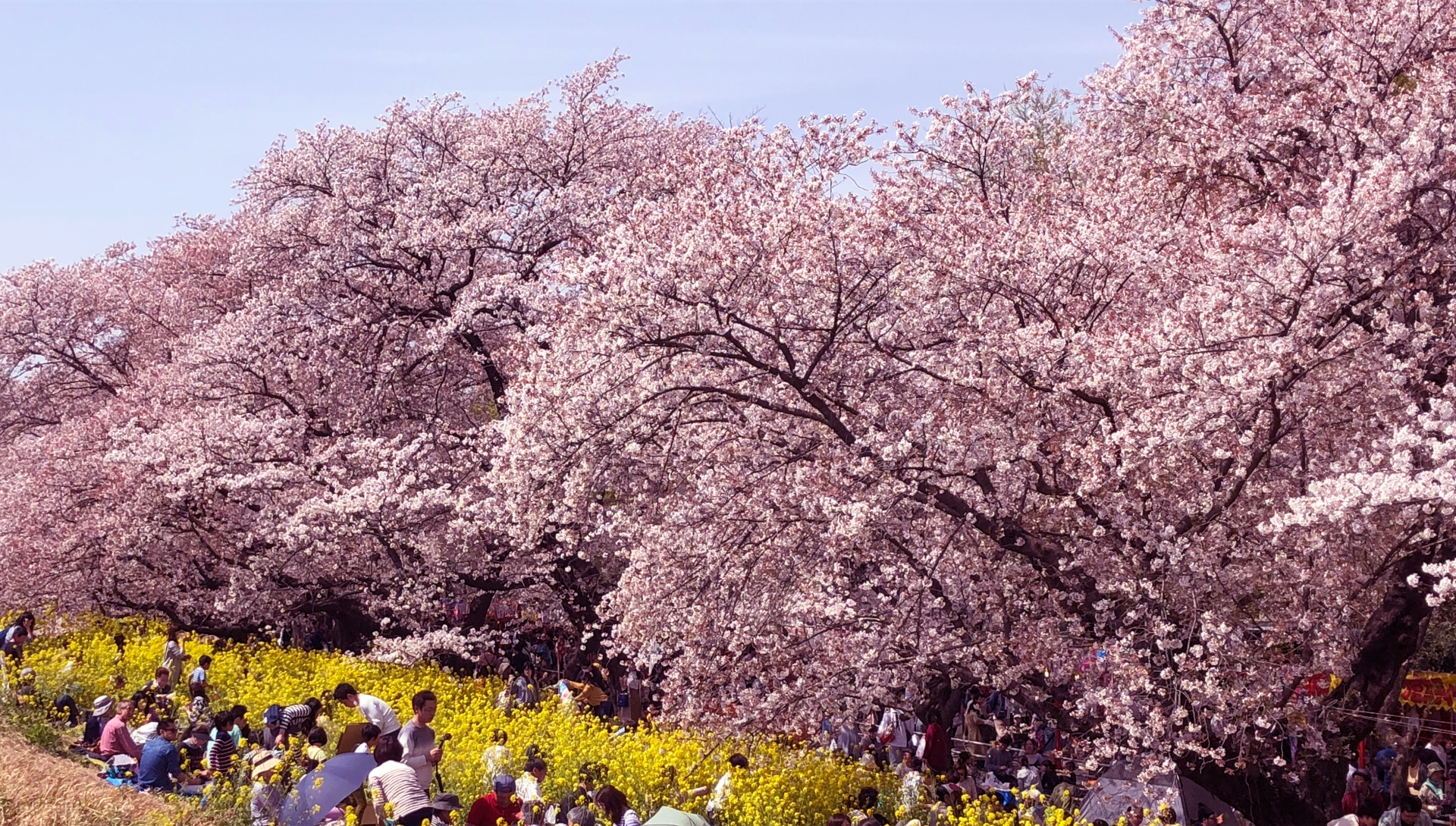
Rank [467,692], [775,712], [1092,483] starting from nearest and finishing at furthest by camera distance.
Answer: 1. [1092,483]
2. [775,712]
3. [467,692]

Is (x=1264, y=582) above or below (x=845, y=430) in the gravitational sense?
below

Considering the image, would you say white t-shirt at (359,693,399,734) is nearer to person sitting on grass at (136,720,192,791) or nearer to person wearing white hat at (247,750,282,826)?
person wearing white hat at (247,750,282,826)

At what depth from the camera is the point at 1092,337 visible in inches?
456

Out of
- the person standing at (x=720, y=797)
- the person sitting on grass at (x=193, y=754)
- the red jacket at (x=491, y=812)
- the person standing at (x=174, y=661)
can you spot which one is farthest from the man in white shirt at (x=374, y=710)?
the person standing at (x=174, y=661)

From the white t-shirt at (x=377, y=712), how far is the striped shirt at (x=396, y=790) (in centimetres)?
185

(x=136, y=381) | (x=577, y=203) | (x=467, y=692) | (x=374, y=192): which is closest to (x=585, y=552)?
(x=467, y=692)

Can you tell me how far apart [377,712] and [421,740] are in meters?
1.13

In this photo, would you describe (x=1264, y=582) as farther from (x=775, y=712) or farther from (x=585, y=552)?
(x=585, y=552)

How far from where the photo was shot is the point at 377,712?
470 inches

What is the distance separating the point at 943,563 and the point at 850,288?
2943 mm

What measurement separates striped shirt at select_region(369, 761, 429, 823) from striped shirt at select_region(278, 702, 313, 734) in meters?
3.64

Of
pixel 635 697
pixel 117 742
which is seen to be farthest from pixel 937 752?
pixel 117 742

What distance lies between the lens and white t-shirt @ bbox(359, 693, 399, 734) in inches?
466

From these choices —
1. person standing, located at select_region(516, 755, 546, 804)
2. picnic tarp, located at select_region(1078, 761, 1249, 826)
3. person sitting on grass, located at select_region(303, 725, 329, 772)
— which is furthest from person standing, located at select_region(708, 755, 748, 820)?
person sitting on grass, located at select_region(303, 725, 329, 772)
